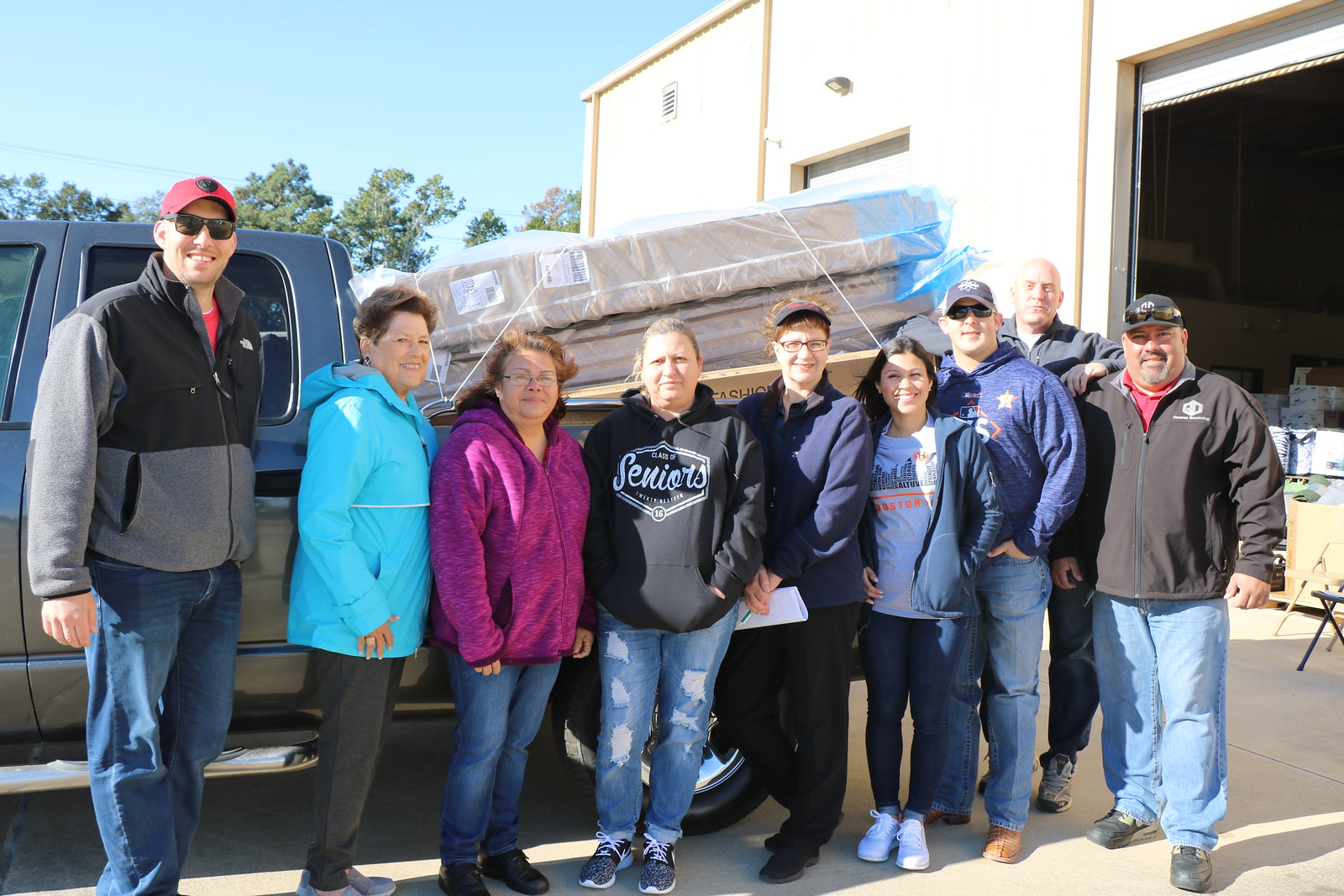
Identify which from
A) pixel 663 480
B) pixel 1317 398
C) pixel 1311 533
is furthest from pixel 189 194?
pixel 1317 398

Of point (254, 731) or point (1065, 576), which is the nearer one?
point (254, 731)

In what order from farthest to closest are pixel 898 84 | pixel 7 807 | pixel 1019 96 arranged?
pixel 898 84
pixel 1019 96
pixel 7 807

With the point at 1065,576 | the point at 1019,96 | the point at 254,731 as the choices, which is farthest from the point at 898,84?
the point at 254,731

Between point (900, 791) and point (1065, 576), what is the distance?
1017mm

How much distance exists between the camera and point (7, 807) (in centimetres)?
337

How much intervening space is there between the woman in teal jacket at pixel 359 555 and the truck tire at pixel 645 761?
60 centimetres

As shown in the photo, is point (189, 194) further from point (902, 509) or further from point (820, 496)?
point (902, 509)

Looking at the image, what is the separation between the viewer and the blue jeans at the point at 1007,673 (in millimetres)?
3268

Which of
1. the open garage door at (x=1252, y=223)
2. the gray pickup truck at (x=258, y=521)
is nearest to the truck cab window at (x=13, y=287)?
the gray pickup truck at (x=258, y=521)

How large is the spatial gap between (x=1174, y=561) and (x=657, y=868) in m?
1.90

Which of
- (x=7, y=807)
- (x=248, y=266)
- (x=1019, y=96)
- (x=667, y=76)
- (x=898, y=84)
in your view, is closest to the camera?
(x=248, y=266)

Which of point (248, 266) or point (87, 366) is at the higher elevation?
point (248, 266)

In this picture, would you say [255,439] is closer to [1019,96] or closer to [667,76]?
[1019,96]

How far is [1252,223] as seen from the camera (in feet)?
49.8
